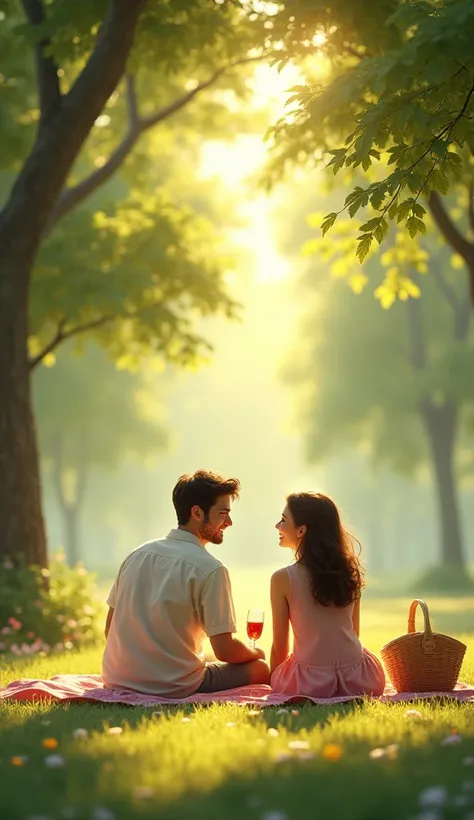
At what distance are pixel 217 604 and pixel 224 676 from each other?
719mm

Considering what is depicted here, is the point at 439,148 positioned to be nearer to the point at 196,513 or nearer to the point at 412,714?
the point at 196,513

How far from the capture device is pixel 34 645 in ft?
36.7

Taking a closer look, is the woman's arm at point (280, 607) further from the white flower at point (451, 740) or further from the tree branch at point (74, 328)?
the tree branch at point (74, 328)

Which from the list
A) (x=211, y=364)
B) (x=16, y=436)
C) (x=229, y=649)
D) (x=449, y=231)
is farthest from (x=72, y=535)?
(x=229, y=649)

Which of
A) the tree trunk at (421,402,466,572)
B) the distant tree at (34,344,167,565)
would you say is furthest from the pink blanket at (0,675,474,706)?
the distant tree at (34,344,167,565)

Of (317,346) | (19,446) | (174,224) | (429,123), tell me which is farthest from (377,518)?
(429,123)

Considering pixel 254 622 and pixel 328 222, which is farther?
pixel 328 222

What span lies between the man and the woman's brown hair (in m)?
0.47

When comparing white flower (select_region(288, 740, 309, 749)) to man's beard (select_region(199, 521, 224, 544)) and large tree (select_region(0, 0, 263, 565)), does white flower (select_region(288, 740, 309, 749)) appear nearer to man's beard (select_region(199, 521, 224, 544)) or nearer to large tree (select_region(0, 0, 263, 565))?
man's beard (select_region(199, 521, 224, 544))

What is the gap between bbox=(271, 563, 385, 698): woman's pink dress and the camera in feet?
21.8

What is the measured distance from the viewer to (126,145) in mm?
14023

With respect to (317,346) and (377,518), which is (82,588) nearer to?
(317,346)

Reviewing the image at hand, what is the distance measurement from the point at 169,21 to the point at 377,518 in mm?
45451

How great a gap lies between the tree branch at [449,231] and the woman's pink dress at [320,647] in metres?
7.48
